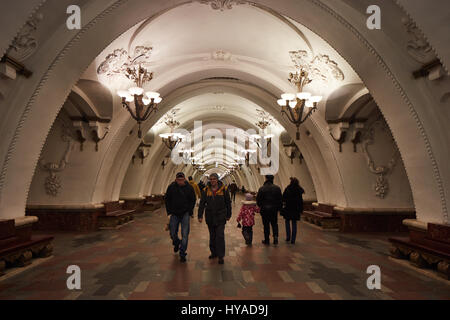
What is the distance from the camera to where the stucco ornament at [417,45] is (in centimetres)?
381

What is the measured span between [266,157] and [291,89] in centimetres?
711

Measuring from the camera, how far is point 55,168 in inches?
305

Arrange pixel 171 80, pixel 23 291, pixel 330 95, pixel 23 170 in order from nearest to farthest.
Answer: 1. pixel 23 291
2. pixel 23 170
3. pixel 330 95
4. pixel 171 80

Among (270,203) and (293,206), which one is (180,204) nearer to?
(270,203)

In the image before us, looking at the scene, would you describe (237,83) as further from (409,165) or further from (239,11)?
(409,165)

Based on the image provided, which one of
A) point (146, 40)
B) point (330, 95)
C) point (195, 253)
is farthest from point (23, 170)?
point (330, 95)

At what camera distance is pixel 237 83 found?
1055 centimetres

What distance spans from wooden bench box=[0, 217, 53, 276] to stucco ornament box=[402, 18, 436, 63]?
6.33 meters

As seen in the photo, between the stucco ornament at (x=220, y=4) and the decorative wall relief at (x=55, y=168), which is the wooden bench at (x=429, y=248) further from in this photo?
the decorative wall relief at (x=55, y=168)

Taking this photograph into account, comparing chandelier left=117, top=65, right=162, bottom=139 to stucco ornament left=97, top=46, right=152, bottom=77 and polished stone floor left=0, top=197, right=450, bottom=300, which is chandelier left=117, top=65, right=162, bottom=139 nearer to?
stucco ornament left=97, top=46, right=152, bottom=77

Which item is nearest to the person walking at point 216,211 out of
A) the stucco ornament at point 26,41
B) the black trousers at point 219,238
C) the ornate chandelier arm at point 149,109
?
the black trousers at point 219,238

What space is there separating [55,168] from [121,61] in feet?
11.9

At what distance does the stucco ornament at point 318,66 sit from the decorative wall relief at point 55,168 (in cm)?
654

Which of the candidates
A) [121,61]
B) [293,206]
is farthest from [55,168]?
[293,206]
